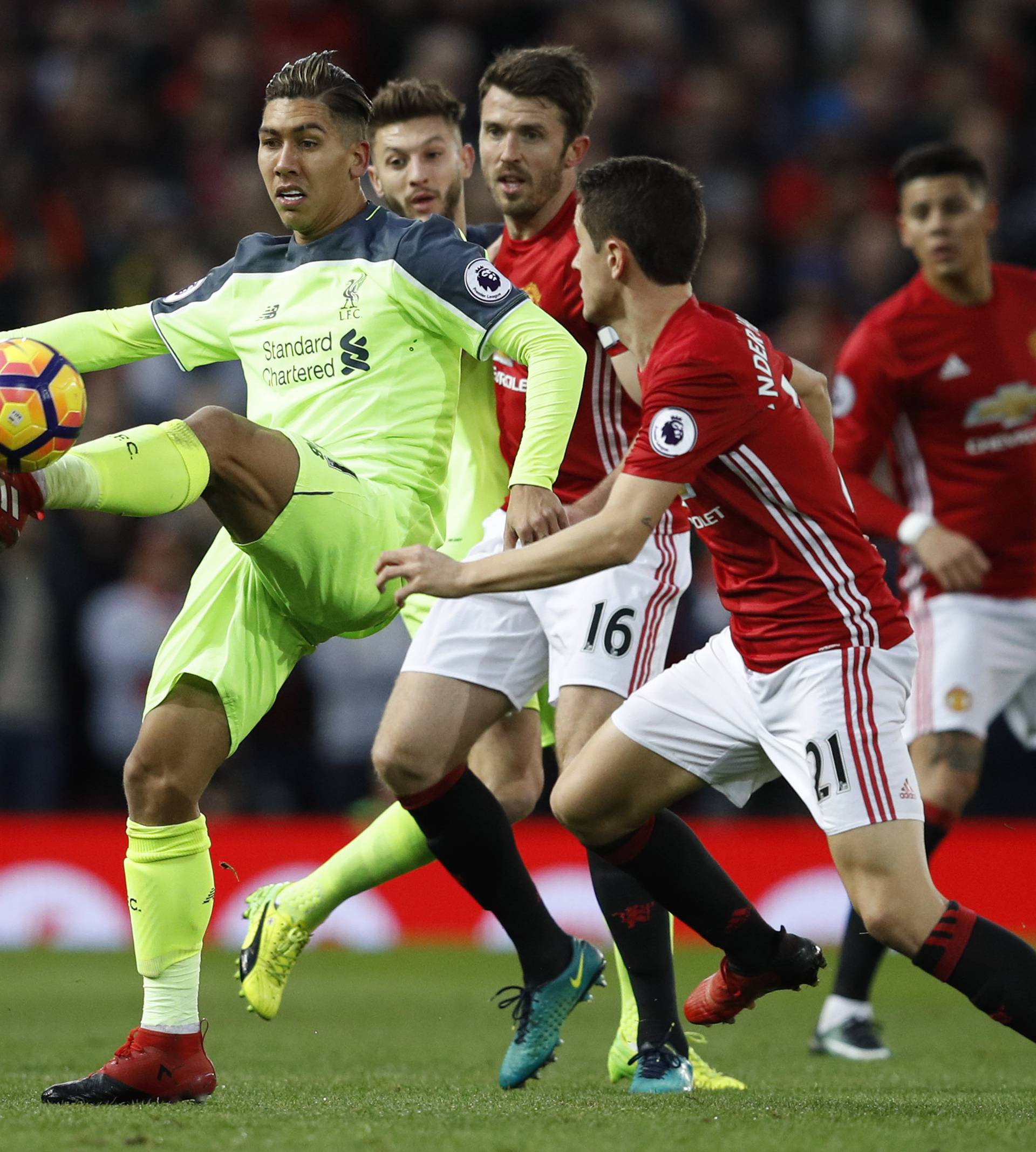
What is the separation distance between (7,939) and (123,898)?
2.03ft

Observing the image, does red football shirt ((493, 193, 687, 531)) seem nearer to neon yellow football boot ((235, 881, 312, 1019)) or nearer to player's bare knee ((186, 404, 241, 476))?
player's bare knee ((186, 404, 241, 476))

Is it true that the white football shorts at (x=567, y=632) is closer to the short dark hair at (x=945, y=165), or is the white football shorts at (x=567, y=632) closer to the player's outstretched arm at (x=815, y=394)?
the player's outstretched arm at (x=815, y=394)

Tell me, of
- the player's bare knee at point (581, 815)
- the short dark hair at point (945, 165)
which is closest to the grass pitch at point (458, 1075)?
the player's bare knee at point (581, 815)

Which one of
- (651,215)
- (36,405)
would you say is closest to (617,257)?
(651,215)

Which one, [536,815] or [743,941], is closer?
[743,941]

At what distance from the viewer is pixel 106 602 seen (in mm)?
9664

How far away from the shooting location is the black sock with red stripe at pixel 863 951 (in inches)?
230

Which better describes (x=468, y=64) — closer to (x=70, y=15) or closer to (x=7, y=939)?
(x=70, y=15)

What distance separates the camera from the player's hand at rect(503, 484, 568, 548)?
4273 mm

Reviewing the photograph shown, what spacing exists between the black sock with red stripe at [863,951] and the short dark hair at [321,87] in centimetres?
296

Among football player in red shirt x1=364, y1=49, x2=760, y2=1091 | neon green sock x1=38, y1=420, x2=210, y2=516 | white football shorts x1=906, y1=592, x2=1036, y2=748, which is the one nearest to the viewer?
neon green sock x1=38, y1=420, x2=210, y2=516

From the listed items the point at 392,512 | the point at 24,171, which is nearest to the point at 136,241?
the point at 24,171

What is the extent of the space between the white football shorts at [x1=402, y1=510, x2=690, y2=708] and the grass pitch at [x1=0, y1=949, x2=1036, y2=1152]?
3.64 feet

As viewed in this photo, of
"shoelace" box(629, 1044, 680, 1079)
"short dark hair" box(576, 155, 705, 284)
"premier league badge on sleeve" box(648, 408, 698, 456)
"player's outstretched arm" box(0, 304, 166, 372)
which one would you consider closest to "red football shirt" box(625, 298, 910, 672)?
"premier league badge on sleeve" box(648, 408, 698, 456)
